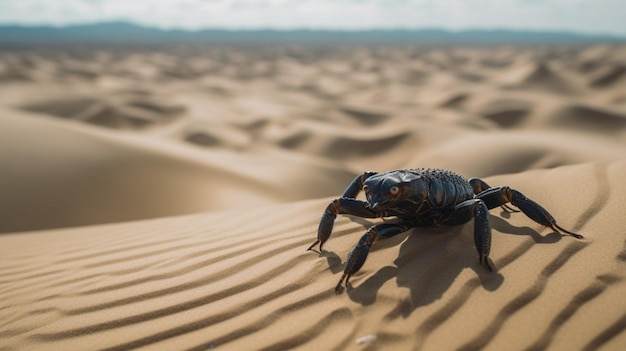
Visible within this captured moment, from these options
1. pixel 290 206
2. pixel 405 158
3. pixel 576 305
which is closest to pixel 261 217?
pixel 290 206

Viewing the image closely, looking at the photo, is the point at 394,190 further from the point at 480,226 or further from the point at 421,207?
the point at 480,226

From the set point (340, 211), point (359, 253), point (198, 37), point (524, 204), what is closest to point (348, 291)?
point (359, 253)

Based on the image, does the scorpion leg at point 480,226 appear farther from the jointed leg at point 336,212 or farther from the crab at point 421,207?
the jointed leg at point 336,212

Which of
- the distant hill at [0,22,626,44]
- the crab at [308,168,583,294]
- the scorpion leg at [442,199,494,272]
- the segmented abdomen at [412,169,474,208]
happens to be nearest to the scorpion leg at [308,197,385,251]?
the crab at [308,168,583,294]

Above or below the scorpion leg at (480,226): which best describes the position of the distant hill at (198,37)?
above

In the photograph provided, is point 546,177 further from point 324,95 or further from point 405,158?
point 324,95

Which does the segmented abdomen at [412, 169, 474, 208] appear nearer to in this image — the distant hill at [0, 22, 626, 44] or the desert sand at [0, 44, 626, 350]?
the desert sand at [0, 44, 626, 350]

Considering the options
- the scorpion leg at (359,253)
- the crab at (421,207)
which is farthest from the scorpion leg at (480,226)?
the scorpion leg at (359,253)
